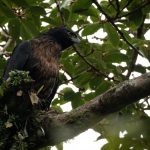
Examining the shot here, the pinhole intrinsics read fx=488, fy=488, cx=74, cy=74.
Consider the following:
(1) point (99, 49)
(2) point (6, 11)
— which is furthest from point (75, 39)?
(2) point (6, 11)

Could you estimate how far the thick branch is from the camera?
291 cm

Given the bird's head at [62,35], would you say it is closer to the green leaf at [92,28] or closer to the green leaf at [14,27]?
the green leaf at [92,28]

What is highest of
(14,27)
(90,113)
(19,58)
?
(19,58)

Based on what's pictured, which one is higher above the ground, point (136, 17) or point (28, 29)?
point (28, 29)

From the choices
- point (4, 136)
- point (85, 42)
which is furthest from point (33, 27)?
point (4, 136)

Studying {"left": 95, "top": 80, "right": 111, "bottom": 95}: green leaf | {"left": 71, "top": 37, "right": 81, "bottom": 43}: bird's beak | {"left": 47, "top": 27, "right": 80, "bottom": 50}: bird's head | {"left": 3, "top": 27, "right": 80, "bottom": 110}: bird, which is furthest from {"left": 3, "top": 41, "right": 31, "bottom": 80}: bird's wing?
{"left": 95, "top": 80, "right": 111, "bottom": 95}: green leaf

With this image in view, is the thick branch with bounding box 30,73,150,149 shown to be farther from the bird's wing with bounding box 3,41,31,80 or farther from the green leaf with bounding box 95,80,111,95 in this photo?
the bird's wing with bounding box 3,41,31,80

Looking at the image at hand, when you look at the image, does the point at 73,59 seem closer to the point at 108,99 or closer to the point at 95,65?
the point at 95,65

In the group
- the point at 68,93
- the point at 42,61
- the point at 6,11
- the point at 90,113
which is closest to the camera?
the point at 90,113

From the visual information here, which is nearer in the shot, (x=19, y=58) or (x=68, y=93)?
(x=68, y=93)

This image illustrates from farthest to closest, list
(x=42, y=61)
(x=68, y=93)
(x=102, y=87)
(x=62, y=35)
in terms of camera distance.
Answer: (x=62, y=35)
(x=42, y=61)
(x=68, y=93)
(x=102, y=87)

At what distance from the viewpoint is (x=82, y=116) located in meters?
3.15

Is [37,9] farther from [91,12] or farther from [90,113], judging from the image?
[90,113]

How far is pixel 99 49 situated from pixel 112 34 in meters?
0.32
